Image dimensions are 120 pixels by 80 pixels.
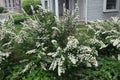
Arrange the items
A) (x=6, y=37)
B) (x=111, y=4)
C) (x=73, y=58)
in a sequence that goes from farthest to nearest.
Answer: (x=111, y=4)
(x=6, y=37)
(x=73, y=58)

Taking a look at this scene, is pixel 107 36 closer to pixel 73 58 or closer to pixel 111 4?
pixel 73 58

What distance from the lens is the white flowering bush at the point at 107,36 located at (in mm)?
3418

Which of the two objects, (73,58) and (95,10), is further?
(95,10)

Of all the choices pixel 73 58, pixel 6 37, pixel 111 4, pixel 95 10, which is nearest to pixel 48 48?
pixel 73 58

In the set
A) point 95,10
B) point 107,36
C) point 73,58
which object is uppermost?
point 95,10

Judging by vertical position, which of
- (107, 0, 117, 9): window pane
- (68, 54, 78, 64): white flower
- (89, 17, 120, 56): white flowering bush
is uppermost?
(107, 0, 117, 9): window pane

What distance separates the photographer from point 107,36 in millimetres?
3691

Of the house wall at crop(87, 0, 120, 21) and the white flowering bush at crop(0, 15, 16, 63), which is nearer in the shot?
the white flowering bush at crop(0, 15, 16, 63)

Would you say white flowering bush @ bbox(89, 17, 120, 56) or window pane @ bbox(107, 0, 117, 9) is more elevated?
window pane @ bbox(107, 0, 117, 9)

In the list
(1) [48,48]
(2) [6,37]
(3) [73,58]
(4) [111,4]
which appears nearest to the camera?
(3) [73,58]

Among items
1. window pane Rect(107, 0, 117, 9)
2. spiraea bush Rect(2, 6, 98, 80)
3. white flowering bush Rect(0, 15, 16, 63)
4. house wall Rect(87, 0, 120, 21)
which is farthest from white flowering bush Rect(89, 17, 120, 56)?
window pane Rect(107, 0, 117, 9)

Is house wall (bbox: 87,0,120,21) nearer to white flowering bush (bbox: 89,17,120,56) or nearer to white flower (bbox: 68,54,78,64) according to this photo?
white flowering bush (bbox: 89,17,120,56)

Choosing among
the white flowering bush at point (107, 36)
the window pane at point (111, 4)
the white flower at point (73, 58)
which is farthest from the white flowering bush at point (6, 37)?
the window pane at point (111, 4)

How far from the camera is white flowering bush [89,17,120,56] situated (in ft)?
11.2
